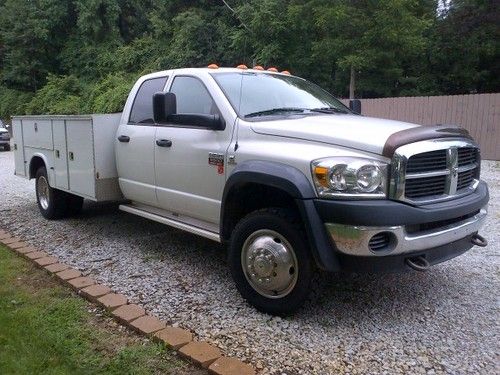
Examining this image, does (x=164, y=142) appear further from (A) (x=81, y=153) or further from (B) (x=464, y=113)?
(B) (x=464, y=113)

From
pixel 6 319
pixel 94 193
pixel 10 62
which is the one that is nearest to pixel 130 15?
pixel 10 62

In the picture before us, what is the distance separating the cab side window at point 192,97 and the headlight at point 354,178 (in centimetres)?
150

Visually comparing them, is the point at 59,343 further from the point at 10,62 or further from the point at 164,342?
the point at 10,62

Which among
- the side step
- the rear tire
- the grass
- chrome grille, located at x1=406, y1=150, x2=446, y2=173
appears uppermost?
chrome grille, located at x1=406, y1=150, x2=446, y2=173

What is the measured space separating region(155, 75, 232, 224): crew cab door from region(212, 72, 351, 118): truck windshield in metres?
0.22

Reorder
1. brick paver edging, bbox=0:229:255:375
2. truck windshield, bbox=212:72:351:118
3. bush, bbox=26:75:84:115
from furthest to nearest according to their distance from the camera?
bush, bbox=26:75:84:115 < truck windshield, bbox=212:72:351:118 < brick paver edging, bbox=0:229:255:375

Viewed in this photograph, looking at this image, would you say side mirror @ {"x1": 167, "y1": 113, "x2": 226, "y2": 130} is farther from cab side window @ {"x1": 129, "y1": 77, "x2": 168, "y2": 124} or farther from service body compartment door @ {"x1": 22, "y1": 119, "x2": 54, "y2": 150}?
service body compartment door @ {"x1": 22, "y1": 119, "x2": 54, "y2": 150}

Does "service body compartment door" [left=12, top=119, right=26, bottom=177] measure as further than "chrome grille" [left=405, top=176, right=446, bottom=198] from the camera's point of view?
Yes

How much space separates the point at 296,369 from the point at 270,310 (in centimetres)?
76

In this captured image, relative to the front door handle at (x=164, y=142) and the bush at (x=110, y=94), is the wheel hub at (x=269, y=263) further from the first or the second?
the bush at (x=110, y=94)

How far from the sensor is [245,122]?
4.33m

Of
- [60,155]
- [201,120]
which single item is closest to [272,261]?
[201,120]

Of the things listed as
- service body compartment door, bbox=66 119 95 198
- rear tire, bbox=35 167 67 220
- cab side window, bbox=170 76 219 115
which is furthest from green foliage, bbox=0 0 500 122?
cab side window, bbox=170 76 219 115

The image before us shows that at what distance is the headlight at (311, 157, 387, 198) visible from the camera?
3500mm
